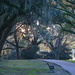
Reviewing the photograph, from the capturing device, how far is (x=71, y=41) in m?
52.1

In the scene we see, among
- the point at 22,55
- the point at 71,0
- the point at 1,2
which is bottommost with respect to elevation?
the point at 22,55

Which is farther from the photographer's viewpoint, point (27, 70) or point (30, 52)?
point (30, 52)

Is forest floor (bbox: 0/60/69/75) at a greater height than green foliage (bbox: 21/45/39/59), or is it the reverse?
green foliage (bbox: 21/45/39/59)

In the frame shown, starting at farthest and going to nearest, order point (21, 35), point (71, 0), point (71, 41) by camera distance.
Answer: point (71, 41), point (21, 35), point (71, 0)

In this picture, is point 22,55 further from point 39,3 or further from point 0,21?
point 39,3

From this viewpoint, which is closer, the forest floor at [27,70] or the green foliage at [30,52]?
the forest floor at [27,70]

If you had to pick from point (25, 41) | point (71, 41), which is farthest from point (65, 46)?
point (25, 41)

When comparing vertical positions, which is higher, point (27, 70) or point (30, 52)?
point (30, 52)

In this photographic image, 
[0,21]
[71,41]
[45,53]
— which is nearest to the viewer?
[0,21]

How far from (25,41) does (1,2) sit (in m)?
33.4

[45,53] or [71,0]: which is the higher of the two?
[71,0]

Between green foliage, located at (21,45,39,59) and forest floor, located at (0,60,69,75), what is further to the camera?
green foliage, located at (21,45,39,59)

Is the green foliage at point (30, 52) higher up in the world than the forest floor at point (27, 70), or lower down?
higher up

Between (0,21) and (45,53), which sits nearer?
(0,21)
